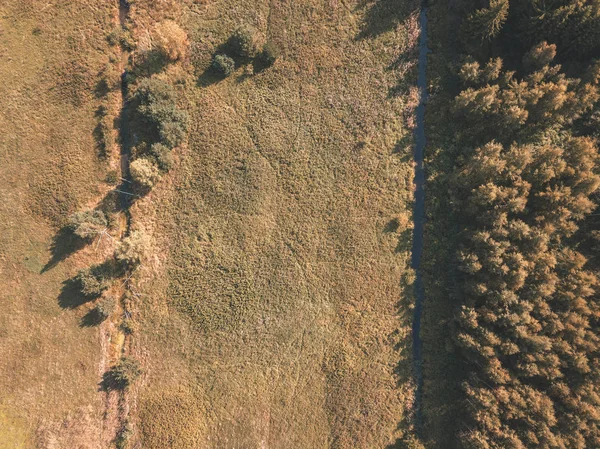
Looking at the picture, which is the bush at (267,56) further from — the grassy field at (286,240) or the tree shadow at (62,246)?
the tree shadow at (62,246)

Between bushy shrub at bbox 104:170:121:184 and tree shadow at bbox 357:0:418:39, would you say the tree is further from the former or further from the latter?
bushy shrub at bbox 104:170:121:184

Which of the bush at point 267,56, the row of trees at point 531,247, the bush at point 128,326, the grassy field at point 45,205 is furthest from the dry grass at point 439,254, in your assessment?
the grassy field at point 45,205

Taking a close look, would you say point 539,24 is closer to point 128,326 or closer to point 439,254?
point 439,254

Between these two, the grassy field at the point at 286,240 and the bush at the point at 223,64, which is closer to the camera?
the bush at the point at 223,64

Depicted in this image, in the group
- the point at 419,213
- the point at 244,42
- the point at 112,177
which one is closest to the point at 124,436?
the point at 112,177

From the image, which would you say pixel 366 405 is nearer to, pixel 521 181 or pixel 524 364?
pixel 524 364

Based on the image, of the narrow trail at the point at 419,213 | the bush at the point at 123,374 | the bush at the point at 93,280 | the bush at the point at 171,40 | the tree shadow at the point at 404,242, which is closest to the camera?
the bush at the point at 93,280

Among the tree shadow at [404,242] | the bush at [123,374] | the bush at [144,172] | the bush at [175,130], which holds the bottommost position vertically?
the bush at [123,374]

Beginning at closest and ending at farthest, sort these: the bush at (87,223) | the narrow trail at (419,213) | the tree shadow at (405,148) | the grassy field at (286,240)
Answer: the bush at (87,223) < the grassy field at (286,240) < the narrow trail at (419,213) < the tree shadow at (405,148)

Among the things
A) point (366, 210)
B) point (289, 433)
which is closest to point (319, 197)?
point (366, 210)
